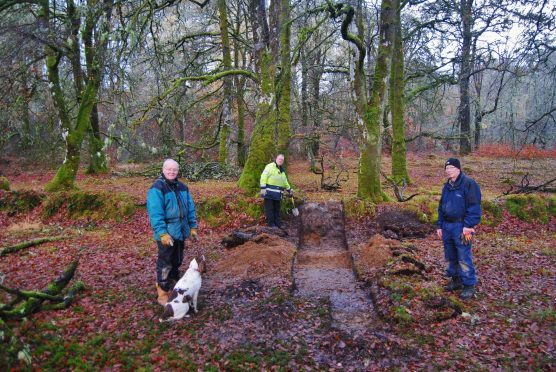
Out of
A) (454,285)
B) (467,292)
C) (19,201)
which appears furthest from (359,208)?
(19,201)

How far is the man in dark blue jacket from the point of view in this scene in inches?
218

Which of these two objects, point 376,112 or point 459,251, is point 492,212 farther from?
point 459,251

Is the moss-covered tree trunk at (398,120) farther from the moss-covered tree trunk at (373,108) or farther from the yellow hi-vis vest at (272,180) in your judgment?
the yellow hi-vis vest at (272,180)

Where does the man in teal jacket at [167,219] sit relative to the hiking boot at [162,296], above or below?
above

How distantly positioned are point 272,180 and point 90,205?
579cm

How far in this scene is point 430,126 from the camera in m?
36.5

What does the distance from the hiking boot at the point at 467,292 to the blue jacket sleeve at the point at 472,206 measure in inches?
38.1

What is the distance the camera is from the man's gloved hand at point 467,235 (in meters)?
5.50

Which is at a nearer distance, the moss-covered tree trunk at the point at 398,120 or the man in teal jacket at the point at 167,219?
the man in teal jacket at the point at 167,219

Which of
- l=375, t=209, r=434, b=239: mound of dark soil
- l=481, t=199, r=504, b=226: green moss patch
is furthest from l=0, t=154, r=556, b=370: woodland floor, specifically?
l=481, t=199, r=504, b=226: green moss patch

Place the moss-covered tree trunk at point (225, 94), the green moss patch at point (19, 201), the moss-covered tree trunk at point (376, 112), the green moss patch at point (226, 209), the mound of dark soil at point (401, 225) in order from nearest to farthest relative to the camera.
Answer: the mound of dark soil at point (401, 225) < the moss-covered tree trunk at point (376, 112) < the green moss patch at point (226, 209) < the green moss patch at point (19, 201) < the moss-covered tree trunk at point (225, 94)

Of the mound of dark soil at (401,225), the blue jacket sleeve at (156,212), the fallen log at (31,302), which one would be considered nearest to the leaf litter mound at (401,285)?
the mound of dark soil at (401,225)

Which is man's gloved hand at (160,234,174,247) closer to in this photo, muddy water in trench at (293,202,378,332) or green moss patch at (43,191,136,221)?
muddy water in trench at (293,202,378,332)

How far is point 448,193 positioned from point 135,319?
16.3 feet
